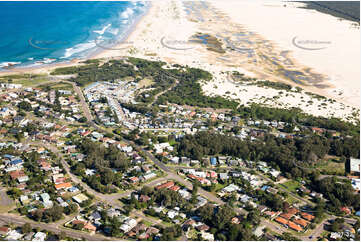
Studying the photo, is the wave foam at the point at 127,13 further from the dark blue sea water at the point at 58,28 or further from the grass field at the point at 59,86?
the grass field at the point at 59,86

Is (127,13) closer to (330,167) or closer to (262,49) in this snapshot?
(262,49)

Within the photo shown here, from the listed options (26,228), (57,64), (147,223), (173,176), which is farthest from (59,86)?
(147,223)

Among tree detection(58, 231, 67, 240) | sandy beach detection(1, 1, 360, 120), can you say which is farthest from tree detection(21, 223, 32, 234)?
sandy beach detection(1, 1, 360, 120)

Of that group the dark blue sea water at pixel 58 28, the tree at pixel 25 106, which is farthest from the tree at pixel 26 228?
the dark blue sea water at pixel 58 28

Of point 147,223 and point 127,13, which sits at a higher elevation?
point 127,13

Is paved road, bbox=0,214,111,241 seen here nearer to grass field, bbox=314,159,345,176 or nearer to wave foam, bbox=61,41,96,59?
grass field, bbox=314,159,345,176

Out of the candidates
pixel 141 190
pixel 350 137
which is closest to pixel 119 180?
pixel 141 190
